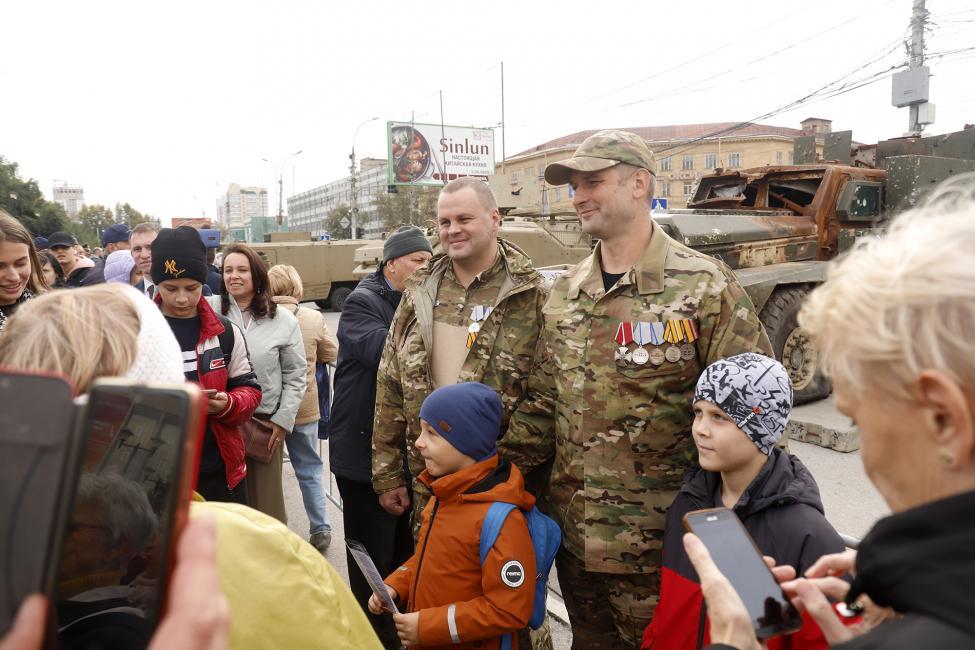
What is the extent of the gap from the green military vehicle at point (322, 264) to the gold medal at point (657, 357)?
16935 mm

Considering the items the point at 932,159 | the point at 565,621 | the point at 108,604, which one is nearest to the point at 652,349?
the point at 565,621

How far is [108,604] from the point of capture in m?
0.72

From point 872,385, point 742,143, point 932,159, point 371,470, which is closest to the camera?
point 872,385

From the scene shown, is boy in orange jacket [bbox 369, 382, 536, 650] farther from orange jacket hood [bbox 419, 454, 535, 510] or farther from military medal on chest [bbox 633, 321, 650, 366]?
military medal on chest [bbox 633, 321, 650, 366]

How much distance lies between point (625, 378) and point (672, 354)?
17cm

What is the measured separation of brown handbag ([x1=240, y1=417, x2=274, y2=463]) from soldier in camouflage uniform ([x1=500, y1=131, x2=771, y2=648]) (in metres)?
1.72

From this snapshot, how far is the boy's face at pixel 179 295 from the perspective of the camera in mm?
2998

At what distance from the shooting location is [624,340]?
2275 mm

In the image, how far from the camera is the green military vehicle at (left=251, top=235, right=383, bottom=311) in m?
18.7

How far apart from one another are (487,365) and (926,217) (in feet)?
6.16

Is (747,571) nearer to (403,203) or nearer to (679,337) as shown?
(679,337)

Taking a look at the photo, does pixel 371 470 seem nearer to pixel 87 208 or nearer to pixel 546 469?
pixel 546 469

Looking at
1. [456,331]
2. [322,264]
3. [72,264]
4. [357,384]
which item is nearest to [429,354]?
[456,331]

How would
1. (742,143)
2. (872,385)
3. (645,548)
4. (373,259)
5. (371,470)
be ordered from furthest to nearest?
(742,143) < (373,259) < (371,470) < (645,548) < (872,385)
